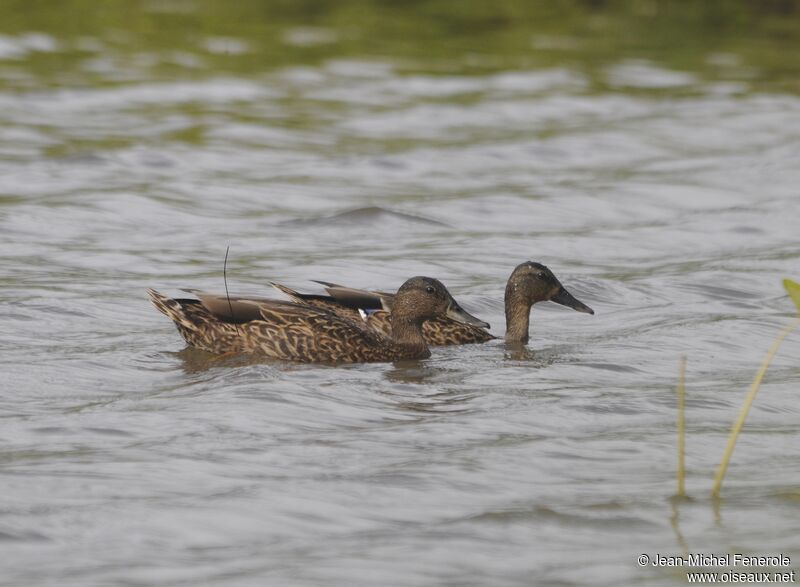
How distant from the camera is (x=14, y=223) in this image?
14.5 meters

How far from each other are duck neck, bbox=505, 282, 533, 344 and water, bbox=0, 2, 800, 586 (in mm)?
166

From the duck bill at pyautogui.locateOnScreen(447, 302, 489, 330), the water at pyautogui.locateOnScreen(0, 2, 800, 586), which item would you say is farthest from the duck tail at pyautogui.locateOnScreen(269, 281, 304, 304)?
the duck bill at pyautogui.locateOnScreen(447, 302, 489, 330)

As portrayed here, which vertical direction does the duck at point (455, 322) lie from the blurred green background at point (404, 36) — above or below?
below

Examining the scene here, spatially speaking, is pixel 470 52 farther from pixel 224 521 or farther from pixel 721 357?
pixel 224 521

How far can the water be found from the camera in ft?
22.3

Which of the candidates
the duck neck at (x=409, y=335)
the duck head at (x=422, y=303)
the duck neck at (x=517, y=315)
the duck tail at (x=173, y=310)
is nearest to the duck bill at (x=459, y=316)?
the duck head at (x=422, y=303)

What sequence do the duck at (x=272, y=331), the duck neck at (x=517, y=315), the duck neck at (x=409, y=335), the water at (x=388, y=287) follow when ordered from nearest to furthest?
the water at (x=388, y=287) < the duck at (x=272, y=331) < the duck neck at (x=409, y=335) < the duck neck at (x=517, y=315)

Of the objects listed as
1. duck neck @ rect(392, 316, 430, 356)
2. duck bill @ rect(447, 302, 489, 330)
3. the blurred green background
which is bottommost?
duck neck @ rect(392, 316, 430, 356)

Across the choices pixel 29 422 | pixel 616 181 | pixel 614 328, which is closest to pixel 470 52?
pixel 616 181

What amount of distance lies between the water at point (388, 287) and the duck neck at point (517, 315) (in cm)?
17

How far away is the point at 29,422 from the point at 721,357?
430 cm

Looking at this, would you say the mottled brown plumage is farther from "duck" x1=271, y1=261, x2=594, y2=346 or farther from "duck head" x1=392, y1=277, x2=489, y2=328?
"duck head" x1=392, y1=277, x2=489, y2=328

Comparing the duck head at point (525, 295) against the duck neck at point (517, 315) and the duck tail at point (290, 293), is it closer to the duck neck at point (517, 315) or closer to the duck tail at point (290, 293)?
the duck neck at point (517, 315)

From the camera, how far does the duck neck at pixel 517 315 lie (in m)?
11.3
